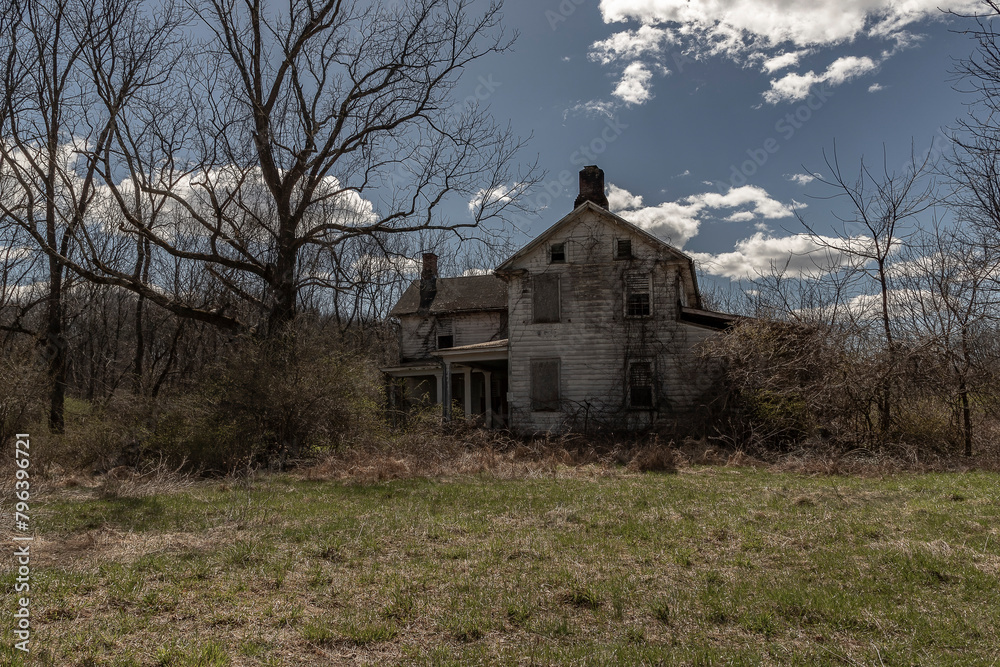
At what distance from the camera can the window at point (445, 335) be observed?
27.7m

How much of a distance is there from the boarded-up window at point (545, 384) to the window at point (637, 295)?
2.98 m

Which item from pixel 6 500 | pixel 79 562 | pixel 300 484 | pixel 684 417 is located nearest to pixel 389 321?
pixel 684 417

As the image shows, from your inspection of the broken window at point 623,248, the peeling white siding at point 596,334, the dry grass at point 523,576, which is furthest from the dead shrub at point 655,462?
the broken window at point 623,248

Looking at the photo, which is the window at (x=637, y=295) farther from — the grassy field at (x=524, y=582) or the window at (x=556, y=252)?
the grassy field at (x=524, y=582)

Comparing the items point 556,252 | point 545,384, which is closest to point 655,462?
point 545,384

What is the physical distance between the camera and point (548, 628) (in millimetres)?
4184

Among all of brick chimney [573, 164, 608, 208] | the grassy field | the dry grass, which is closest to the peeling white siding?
brick chimney [573, 164, 608, 208]

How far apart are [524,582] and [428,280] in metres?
25.7

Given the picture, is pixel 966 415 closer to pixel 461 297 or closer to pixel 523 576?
pixel 523 576

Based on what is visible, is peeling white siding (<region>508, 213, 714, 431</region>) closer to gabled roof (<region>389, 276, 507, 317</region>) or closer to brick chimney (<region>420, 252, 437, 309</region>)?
gabled roof (<region>389, 276, 507, 317</region>)

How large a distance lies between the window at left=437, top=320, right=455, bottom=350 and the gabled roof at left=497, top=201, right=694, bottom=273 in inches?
289

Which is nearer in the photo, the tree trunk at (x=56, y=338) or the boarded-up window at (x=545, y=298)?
the tree trunk at (x=56, y=338)

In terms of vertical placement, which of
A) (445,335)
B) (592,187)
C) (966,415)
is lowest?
(966,415)

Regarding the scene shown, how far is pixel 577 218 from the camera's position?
67.9ft
